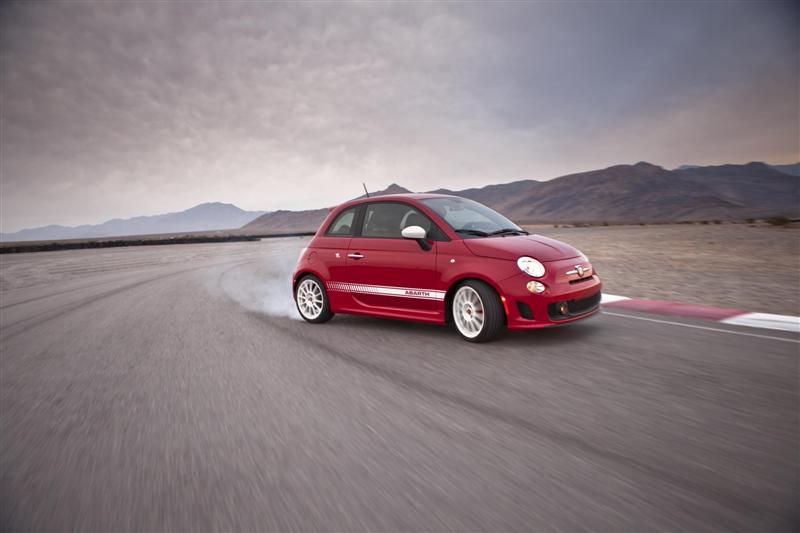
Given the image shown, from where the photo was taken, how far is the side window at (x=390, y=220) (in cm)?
642

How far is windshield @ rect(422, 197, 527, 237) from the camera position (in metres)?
6.15

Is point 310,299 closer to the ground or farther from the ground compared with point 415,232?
closer to the ground

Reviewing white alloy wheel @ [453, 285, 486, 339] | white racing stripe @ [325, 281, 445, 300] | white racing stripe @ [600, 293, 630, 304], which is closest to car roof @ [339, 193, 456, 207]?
white racing stripe @ [325, 281, 445, 300]

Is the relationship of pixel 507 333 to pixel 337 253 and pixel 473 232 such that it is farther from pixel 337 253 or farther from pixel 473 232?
pixel 337 253

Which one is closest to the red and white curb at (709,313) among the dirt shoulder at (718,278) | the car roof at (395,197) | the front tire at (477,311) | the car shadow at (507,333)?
the dirt shoulder at (718,278)

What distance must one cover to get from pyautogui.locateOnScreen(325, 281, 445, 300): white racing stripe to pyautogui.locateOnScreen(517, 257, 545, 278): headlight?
0.94 m

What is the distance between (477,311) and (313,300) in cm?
261

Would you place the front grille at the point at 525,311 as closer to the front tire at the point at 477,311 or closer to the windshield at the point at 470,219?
the front tire at the point at 477,311

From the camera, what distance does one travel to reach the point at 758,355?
4820 mm

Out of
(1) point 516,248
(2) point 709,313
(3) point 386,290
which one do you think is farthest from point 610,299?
(3) point 386,290

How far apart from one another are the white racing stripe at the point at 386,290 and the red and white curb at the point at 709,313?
3.13m

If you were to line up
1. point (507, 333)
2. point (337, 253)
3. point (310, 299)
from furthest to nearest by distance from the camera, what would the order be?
point (310, 299), point (337, 253), point (507, 333)

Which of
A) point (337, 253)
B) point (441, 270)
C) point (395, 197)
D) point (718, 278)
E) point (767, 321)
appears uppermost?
point (395, 197)

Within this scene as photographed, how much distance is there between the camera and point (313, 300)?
287 inches
